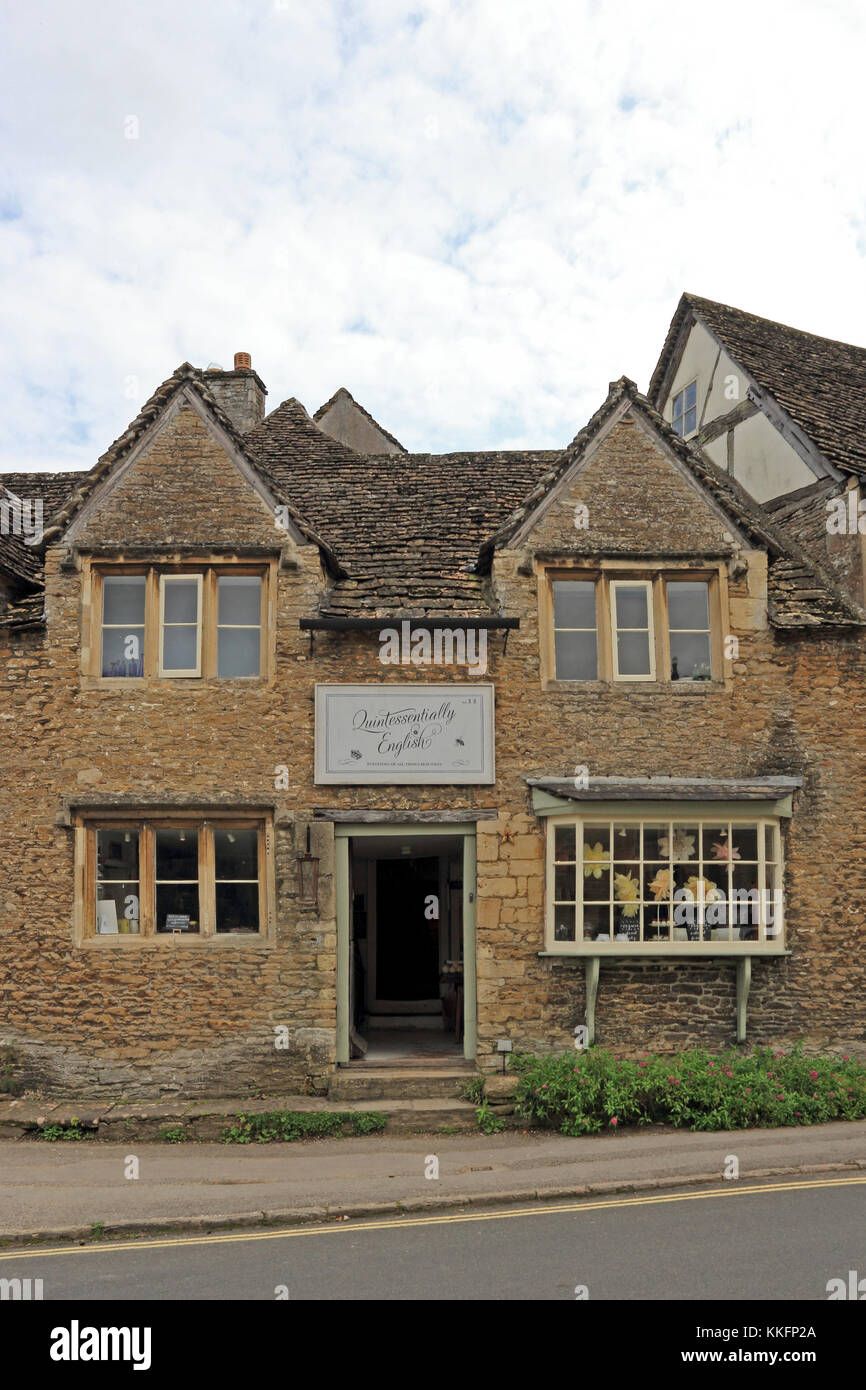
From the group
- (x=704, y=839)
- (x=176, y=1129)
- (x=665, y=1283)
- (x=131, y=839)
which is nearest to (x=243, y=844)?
(x=131, y=839)

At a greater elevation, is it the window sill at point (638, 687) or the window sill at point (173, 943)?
the window sill at point (638, 687)

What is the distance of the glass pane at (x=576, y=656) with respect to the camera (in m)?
13.9

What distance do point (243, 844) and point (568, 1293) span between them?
7.42m

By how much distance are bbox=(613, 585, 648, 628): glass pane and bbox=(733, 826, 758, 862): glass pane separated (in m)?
2.81

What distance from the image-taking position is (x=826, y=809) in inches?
537

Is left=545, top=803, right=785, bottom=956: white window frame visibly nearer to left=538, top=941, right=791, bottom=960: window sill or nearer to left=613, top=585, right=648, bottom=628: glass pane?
left=538, top=941, right=791, bottom=960: window sill

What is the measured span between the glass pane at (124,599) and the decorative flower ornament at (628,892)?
6656mm

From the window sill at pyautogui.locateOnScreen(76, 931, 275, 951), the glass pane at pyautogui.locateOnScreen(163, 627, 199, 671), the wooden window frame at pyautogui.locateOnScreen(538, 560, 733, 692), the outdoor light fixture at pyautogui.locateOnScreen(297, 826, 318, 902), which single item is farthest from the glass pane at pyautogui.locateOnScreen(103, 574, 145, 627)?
the wooden window frame at pyautogui.locateOnScreen(538, 560, 733, 692)

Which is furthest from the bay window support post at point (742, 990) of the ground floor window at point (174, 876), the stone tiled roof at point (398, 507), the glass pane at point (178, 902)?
the glass pane at point (178, 902)

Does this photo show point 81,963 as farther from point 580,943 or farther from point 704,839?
point 704,839

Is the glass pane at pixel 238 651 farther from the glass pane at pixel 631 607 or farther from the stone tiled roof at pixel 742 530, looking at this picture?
the glass pane at pixel 631 607

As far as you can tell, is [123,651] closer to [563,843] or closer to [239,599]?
[239,599]

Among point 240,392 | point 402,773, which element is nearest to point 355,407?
point 240,392

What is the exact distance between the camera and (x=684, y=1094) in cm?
1221
